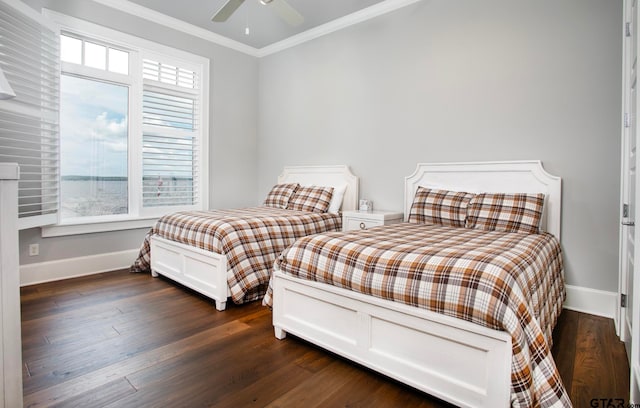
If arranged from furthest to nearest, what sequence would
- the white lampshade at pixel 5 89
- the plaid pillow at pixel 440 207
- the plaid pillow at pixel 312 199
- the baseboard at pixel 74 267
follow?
1. the plaid pillow at pixel 312 199
2. the baseboard at pixel 74 267
3. the plaid pillow at pixel 440 207
4. the white lampshade at pixel 5 89

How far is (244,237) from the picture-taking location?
9.32ft

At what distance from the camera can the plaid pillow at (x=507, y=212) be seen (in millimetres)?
2582

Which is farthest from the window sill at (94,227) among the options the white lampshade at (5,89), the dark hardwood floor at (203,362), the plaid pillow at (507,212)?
the plaid pillow at (507,212)

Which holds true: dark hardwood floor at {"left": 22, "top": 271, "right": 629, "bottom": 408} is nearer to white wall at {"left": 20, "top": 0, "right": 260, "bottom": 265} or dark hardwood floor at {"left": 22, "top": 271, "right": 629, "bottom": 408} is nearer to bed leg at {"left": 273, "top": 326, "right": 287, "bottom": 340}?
bed leg at {"left": 273, "top": 326, "right": 287, "bottom": 340}

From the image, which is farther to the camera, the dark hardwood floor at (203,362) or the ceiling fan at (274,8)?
the ceiling fan at (274,8)

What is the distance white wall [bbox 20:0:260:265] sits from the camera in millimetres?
3502

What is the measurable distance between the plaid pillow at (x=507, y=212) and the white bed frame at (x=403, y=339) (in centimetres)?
140

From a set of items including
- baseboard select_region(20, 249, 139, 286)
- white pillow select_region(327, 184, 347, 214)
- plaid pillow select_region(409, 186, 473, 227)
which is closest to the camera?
plaid pillow select_region(409, 186, 473, 227)

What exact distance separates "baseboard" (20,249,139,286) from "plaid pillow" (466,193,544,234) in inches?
138

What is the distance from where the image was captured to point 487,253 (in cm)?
173

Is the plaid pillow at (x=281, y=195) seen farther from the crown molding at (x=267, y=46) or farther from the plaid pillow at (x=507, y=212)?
the plaid pillow at (x=507, y=212)

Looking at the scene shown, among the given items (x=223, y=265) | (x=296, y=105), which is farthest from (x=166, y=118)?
(x=223, y=265)

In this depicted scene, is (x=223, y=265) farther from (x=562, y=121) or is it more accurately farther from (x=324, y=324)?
(x=562, y=121)

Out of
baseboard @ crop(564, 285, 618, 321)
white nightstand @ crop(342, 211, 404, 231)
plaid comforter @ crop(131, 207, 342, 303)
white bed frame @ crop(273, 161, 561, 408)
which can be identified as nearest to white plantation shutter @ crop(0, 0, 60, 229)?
plaid comforter @ crop(131, 207, 342, 303)
